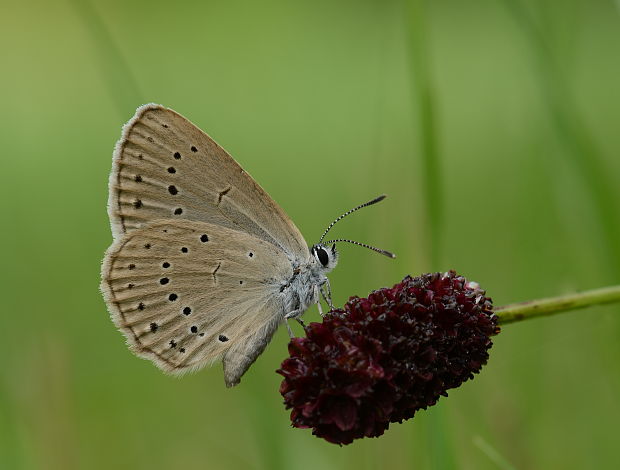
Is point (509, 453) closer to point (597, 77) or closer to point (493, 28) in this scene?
point (597, 77)

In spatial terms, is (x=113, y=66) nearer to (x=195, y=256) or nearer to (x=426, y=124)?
(x=195, y=256)

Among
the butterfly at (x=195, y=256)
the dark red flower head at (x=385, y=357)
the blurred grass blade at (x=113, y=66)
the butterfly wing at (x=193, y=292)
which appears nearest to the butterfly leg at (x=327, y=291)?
the butterfly at (x=195, y=256)

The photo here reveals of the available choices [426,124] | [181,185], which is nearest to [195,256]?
[181,185]

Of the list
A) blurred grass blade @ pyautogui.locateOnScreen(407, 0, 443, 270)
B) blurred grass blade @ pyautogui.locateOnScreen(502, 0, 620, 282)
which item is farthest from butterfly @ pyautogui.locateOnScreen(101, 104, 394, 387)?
blurred grass blade @ pyautogui.locateOnScreen(502, 0, 620, 282)

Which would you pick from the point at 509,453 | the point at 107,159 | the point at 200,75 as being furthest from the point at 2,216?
the point at 509,453

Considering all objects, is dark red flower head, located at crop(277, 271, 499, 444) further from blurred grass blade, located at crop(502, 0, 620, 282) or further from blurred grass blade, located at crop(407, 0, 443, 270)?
blurred grass blade, located at crop(502, 0, 620, 282)
